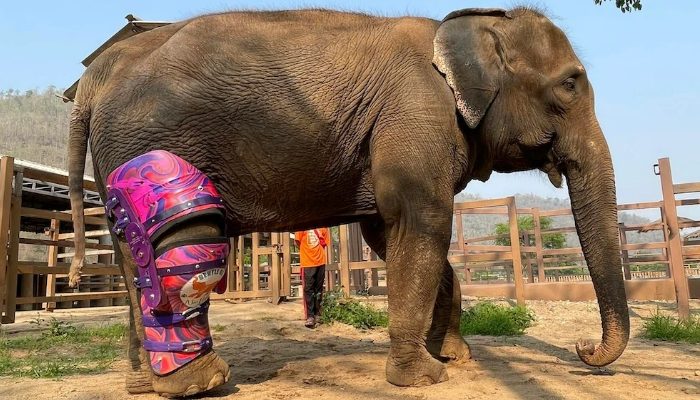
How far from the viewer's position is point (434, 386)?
311cm

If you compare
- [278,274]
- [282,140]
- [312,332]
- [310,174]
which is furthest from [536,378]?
[278,274]

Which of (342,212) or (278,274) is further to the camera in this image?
(278,274)

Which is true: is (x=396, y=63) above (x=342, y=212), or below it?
above

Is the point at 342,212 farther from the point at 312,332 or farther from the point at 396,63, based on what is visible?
the point at 312,332

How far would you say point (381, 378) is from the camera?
3.39 metres

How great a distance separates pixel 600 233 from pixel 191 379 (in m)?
2.45

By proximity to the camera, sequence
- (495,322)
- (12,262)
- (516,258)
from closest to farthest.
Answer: (495,322) < (12,262) < (516,258)

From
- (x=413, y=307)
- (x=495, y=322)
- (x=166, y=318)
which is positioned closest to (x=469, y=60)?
(x=413, y=307)

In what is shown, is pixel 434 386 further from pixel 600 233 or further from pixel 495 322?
pixel 495 322

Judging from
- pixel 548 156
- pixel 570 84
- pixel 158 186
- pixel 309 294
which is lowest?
pixel 309 294

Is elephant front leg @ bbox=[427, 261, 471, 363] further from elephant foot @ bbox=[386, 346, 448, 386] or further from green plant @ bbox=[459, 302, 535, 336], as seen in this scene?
green plant @ bbox=[459, 302, 535, 336]

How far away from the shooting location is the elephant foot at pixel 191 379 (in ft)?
9.43

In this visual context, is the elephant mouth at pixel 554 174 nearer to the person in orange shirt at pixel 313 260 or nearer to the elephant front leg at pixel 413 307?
the elephant front leg at pixel 413 307

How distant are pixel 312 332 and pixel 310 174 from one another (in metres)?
3.45
